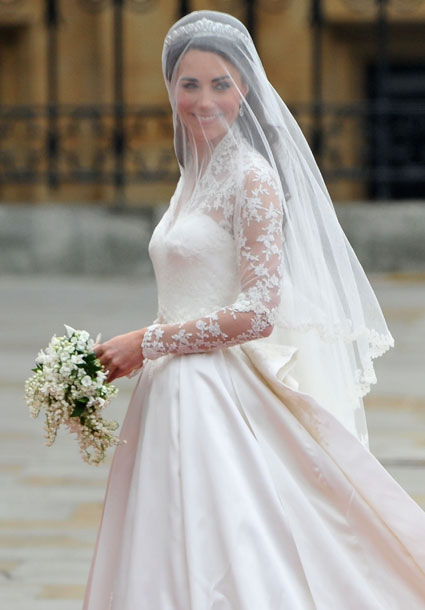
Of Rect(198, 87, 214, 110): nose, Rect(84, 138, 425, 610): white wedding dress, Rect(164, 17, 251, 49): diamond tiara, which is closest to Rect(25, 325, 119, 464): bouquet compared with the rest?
Rect(84, 138, 425, 610): white wedding dress

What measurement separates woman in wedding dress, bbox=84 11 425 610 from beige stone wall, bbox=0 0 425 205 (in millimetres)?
10840

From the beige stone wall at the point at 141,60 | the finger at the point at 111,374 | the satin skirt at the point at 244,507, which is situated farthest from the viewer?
the beige stone wall at the point at 141,60

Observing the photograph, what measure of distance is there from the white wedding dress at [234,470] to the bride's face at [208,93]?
66 millimetres

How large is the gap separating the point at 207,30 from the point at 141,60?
37.3 feet

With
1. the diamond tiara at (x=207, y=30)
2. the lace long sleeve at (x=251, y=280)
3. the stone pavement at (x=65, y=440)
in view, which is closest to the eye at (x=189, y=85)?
the diamond tiara at (x=207, y=30)

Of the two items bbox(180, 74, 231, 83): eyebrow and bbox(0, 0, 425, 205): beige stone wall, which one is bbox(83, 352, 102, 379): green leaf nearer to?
bbox(180, 74, 231, 83): eyebrow

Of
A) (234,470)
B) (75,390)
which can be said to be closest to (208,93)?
(75,390)

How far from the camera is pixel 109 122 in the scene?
14281 millimetres

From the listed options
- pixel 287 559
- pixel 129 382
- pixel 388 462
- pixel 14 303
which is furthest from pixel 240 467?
pixel 14 303

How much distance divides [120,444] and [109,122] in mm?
11208

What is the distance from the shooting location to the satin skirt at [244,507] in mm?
3100

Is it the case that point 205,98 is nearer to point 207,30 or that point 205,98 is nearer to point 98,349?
point 207,30

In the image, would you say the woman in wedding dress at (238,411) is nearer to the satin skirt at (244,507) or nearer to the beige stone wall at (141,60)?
the satin skirt at (244,507)

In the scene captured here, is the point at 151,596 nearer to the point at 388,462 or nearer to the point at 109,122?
the point at 388,462
